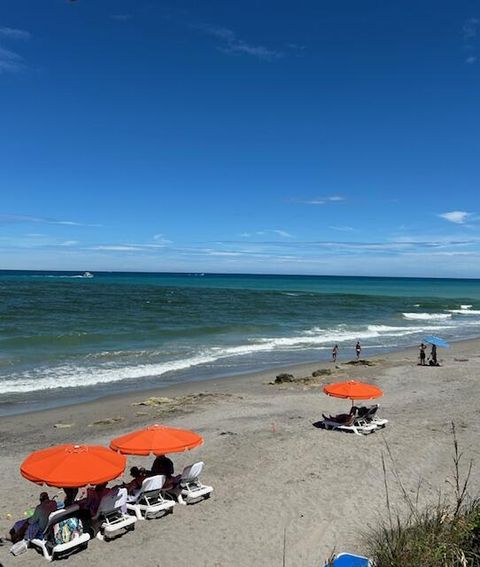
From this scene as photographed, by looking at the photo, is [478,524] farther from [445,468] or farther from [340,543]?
[445,468]

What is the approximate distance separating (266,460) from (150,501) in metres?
3.22

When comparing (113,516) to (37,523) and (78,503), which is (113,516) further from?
(37,523)

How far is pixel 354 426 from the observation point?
48.5 feet

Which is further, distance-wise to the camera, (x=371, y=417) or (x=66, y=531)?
(x=371, y=417)

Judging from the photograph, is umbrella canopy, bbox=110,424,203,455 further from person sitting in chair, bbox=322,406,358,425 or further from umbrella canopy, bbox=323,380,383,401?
person sitting in chair, bbox=322,406,358,425

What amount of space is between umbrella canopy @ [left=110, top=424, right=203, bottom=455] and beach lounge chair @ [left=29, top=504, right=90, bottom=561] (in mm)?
1614

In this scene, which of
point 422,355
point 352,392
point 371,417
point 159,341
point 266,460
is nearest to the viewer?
point 266,460

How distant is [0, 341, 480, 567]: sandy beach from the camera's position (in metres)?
8.61

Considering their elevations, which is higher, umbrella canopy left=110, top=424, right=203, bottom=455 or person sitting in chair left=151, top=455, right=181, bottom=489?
umbrella canopy left=110, top=424, right=203, bottom=455

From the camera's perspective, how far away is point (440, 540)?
4930mm

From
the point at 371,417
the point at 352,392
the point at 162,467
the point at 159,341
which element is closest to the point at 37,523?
the point at 162,467

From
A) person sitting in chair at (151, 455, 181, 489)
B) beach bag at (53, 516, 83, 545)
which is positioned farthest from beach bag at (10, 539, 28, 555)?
person sitting in chair at (151, 455, 181, 489)

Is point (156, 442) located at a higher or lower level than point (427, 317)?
higher

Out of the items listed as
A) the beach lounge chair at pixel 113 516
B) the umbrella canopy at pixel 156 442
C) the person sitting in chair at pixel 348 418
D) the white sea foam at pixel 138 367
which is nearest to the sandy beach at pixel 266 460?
the beach lounge chair at pixel 113 516
